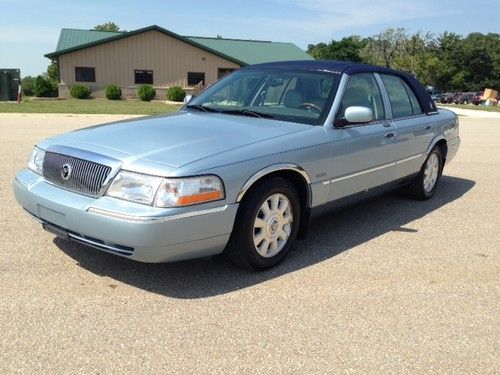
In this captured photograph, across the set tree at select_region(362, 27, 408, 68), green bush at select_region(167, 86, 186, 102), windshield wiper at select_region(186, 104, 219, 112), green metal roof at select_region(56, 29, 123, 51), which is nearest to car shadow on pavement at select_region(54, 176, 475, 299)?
windshield wiper at select_region(186, 104, 219, 112)

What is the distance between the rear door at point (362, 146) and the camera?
4.64 m

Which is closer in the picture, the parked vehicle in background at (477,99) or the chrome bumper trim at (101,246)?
the chrome bumper trim at (101,246)

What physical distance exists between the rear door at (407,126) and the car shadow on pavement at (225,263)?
62cm

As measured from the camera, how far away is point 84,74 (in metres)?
37.5

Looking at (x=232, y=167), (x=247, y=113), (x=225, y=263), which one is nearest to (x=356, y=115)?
(x=247, y=113)

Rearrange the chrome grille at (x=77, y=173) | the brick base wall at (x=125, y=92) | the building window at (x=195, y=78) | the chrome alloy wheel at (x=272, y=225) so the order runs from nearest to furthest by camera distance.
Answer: the chrome grille at (x=77, y=173) → the chrome alloy wheel at (x=272, y=225) → the brick base wall at (x=125, y=92) → the building window at (x=195, y=78)

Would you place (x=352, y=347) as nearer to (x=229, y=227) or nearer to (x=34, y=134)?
(x=229, y=227)

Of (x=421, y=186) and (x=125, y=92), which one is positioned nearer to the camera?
(x=421, y=186)

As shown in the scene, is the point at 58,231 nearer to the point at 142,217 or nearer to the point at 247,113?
the point at 142,217

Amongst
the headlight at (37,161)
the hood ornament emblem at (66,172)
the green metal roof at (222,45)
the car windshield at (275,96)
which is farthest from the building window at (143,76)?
the hood ornament emblem at (66,172)

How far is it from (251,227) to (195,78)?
121 feet

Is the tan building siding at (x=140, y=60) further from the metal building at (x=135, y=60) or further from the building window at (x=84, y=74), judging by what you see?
the building window at (x=84, y=74)

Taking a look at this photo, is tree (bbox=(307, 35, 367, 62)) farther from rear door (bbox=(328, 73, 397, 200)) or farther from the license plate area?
the license plate area

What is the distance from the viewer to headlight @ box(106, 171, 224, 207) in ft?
11.1
